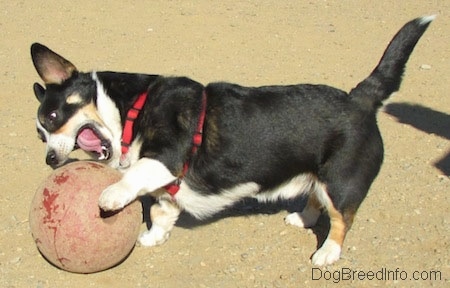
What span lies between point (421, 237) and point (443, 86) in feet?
10.5

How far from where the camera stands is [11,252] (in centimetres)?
467

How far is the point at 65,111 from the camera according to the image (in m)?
4.23

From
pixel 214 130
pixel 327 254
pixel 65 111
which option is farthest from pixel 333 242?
pixel 65 111

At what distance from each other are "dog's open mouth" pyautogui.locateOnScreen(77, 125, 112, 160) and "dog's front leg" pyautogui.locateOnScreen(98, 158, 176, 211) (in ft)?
0.86

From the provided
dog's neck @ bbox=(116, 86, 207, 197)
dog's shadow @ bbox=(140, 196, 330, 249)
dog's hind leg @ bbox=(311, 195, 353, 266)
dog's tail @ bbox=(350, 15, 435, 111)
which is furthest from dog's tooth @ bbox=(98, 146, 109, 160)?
dog's tail @ bbox=(350, 15, 435, 111)

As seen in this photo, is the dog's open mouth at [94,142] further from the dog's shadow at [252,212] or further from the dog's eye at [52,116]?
the dog's shadow at [252,212]

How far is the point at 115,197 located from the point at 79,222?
0.91ft

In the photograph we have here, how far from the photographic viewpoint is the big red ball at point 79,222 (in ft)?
13.3

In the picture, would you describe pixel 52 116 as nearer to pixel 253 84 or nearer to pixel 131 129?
pixel 131 129

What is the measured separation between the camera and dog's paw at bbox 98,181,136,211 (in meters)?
3.99

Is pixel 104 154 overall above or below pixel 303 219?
above

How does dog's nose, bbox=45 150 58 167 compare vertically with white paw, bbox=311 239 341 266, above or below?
above

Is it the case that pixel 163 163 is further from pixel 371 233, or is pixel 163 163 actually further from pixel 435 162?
pixel 435 162

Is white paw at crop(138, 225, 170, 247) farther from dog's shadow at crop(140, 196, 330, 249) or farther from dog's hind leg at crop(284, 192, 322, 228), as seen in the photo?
dog's hind leg at crop(284, 192, 322, 228)
